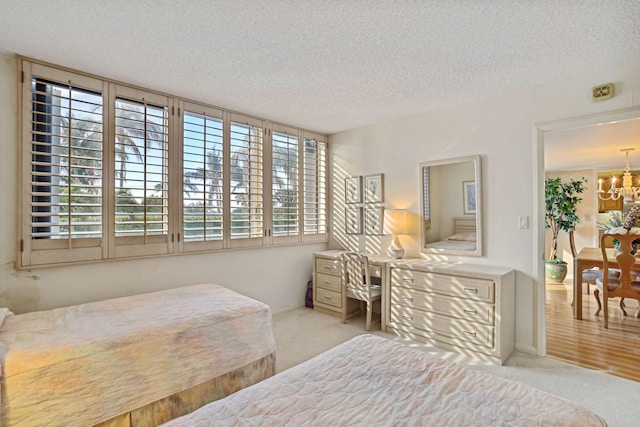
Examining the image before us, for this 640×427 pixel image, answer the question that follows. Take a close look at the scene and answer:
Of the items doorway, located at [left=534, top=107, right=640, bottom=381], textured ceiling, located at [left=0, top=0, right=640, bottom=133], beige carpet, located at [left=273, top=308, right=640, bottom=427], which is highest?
textured ceiling, located at [left=0, top=0, right=640, bottom=133]

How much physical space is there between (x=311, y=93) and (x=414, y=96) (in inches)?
40.7

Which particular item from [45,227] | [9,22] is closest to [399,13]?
[9,22]

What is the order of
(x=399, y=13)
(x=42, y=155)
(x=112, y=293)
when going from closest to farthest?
(x=399, y=13) < (x=42, y=155) < (x=112, y=293)

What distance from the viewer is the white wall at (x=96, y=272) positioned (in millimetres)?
2295

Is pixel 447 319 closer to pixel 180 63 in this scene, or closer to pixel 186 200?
pixel 186 200

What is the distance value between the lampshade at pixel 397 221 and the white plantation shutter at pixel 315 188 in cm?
118

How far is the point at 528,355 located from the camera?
2.81m

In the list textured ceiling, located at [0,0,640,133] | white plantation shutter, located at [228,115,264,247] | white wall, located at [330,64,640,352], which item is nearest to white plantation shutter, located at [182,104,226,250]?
white plantation shutter, located at [228,115,264,247]

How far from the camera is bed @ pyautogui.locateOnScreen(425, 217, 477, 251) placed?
3229 mm

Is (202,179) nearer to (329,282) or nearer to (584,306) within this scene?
(329,282)

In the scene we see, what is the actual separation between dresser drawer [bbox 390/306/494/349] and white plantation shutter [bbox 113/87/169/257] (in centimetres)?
248

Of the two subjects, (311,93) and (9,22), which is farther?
(311,93)

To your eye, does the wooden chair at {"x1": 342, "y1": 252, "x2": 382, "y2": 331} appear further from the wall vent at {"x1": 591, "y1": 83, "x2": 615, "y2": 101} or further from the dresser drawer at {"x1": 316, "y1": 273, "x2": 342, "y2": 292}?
the wall vent at {"x1": 591, "y1": 83, "x2": 615, "y2": 101}

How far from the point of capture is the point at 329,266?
13.0 feet
